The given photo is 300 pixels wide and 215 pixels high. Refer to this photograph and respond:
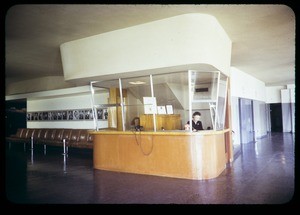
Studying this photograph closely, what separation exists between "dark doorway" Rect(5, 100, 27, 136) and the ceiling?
24.9 ft

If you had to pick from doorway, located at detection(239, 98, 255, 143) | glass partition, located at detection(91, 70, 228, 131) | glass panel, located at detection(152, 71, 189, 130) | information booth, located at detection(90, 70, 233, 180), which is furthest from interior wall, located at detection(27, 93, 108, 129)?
doorway, located at detection(239, 98, 255, 143)

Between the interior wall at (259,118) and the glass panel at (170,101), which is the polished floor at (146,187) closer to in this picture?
the glass panel at (170,101)

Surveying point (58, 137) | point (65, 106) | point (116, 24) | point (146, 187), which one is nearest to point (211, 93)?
point (116, 24)

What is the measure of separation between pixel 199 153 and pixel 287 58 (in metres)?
6.46

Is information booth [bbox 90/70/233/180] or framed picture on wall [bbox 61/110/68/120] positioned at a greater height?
framed picture on wall [bbox 61/110/68/120]

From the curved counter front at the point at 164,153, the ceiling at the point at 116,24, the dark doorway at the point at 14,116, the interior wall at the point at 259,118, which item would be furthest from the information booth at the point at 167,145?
the dark doorway at the point at 14,116

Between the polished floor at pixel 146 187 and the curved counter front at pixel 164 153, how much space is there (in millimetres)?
232

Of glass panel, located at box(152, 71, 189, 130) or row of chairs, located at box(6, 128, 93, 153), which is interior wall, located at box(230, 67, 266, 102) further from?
row of chairs, located at box(6, 128, 93, 153)

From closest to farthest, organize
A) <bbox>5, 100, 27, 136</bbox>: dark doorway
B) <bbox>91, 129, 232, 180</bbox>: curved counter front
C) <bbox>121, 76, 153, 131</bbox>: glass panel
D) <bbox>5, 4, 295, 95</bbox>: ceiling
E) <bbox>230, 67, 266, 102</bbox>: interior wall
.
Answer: <bbox>5, 4, 295, 95</bbox>: ceiling < <bbox>91, 129, 232, 180</bbox>: curved counter front < <bbox>121, 76, 153, 131</bbox>: glass panel < <bbox>230, 67, 266, 102</bbox>: interior wall < <bbox>5, 100, 27, 136</bbox>: dark doorway

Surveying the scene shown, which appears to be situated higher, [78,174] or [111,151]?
[111,151]

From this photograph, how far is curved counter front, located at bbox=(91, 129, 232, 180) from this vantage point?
5508 mm
